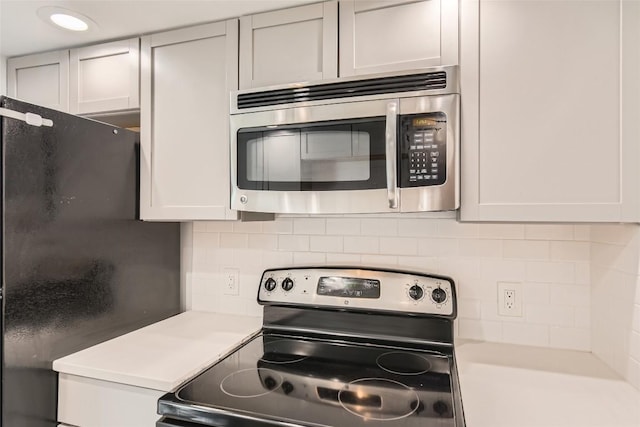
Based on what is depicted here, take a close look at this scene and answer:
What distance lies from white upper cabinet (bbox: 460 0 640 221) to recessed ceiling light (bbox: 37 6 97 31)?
142cm

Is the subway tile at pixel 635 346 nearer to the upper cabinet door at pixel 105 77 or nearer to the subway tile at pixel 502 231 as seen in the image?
the subway tile at pixel 502 231

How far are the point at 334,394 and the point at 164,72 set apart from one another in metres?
1.41

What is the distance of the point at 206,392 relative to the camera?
1.04 meters

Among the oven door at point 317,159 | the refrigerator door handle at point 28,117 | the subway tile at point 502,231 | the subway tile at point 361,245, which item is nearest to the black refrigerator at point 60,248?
the refrigerator door handle at point 28,117

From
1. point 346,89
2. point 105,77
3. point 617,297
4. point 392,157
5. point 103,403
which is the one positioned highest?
point 105,77

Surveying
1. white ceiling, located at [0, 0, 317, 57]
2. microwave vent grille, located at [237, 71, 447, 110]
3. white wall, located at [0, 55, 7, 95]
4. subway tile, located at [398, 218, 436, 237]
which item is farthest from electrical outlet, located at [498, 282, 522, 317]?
white wall, located at [0, 55, 7, 95]

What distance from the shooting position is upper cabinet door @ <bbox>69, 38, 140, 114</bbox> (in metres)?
1.57

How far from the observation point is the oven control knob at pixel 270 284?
5.26 ft

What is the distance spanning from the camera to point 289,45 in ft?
4.44

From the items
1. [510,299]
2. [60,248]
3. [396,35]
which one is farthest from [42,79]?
[510,299]

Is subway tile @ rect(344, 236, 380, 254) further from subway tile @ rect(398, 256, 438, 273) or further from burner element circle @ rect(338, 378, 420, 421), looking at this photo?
burner element circle @ rect(338, 378, 420, 421)

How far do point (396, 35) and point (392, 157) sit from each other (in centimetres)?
43

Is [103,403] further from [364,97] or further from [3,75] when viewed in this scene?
[3,75]

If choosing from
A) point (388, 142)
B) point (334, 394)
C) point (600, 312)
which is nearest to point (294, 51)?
point (388, 142)
